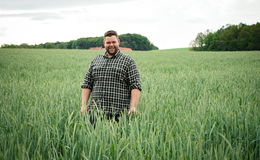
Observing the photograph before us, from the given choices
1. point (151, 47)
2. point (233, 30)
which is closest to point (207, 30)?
point (151, 47)

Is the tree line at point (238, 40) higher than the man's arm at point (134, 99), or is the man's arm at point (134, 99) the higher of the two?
the tree line at point (238, 40)

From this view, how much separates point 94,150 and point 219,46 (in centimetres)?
6550

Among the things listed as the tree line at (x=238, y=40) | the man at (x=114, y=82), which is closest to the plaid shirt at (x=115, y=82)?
the man at (x=114, y=82)

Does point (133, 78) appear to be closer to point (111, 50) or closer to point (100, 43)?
point (111, 50)

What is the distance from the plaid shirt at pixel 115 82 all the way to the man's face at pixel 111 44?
73 millimetres

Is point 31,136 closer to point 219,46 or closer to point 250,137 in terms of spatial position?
point 250,137

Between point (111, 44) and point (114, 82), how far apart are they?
1.58ft

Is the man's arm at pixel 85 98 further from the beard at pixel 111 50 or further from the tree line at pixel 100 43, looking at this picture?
the tree line at pixel 100 43

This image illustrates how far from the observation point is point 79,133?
6.25 feet

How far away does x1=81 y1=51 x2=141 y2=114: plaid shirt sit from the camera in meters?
2.84

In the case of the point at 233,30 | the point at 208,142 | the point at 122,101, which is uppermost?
the point at 233,30

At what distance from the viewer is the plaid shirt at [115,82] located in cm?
284

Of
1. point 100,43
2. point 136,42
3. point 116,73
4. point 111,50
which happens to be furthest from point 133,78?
point 136,42

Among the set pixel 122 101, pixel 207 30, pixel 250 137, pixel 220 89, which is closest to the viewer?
pixel 250 137
